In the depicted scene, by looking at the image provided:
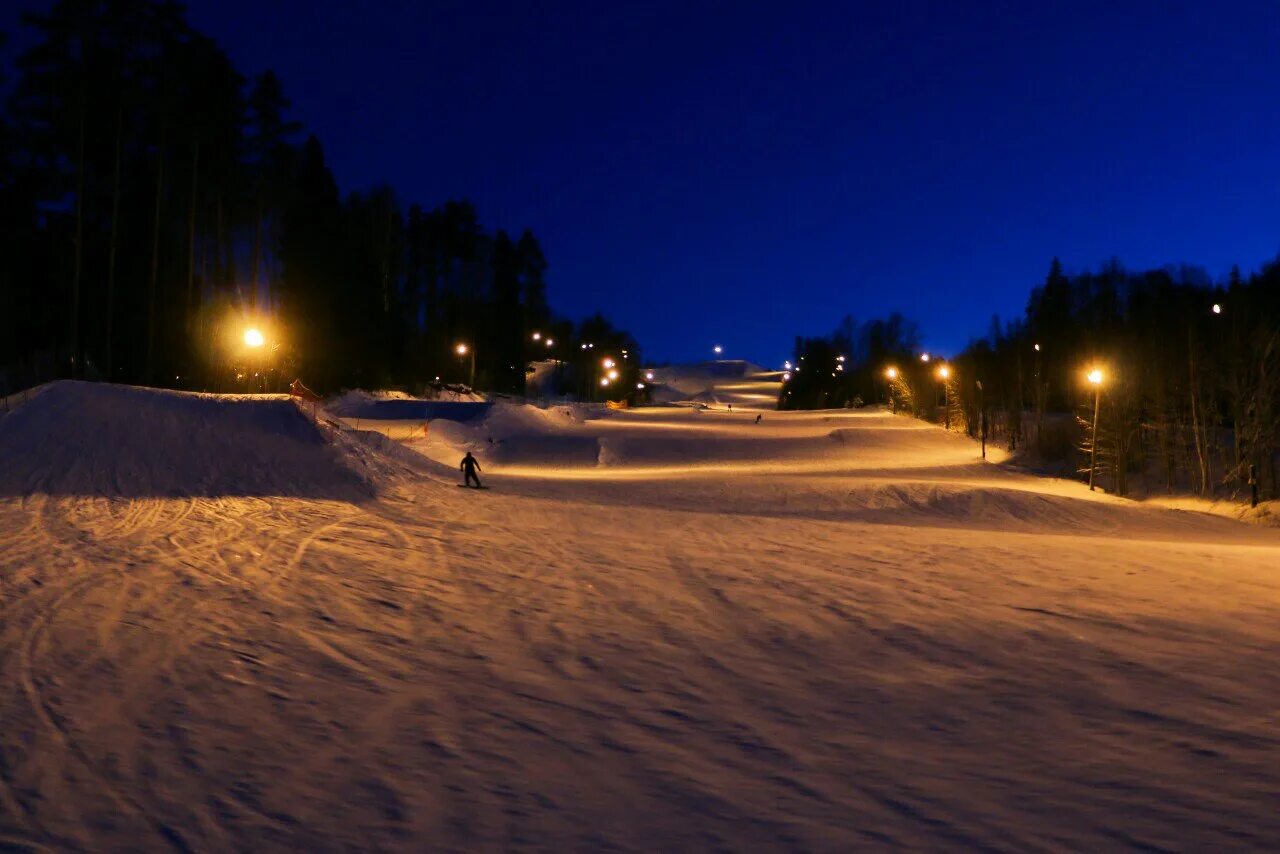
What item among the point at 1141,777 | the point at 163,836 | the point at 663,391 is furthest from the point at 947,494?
the point at 663,391

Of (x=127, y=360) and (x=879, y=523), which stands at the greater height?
(x=127, y=360)

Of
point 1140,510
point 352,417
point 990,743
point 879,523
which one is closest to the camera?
point 990,743

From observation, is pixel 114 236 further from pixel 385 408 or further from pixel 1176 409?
pixel 1176 409

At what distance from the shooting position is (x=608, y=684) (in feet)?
23.6

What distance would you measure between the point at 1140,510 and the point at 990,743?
21.4 m

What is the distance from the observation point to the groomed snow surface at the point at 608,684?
190 inches

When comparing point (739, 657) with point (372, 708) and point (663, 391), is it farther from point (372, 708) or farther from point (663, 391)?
point (663, 391)

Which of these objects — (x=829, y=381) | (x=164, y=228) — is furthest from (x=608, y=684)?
(x=829, y=381)

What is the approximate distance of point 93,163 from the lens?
36.1 metres

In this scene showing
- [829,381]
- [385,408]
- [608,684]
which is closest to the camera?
[608,684]

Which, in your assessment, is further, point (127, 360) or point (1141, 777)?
point (127, 360)

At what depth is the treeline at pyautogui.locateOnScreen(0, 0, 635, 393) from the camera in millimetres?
33781

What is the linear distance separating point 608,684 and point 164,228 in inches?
1744

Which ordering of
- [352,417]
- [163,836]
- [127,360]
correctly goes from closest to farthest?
1. [163,836]
2. [127,360]
3. [352,417]
